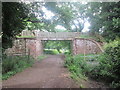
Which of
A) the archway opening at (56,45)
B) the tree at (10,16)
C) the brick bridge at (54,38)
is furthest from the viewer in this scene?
the archway opening at (56,45)

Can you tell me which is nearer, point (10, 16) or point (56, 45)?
point (10, 16)

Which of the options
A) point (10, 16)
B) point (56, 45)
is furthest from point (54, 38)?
point (56, 45)

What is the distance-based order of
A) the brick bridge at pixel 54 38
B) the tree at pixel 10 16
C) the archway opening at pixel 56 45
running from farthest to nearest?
the archway opening at pixel 56 45
the brick bridge at pixel 54 38
the tree at pixel 10 16

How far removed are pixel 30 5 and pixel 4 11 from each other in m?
2.08

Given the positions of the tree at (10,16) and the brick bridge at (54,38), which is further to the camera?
the brick bridge at (54,38)

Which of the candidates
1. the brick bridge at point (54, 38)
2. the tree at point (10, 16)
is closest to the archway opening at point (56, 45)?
the brick bridge at point (54, 38)

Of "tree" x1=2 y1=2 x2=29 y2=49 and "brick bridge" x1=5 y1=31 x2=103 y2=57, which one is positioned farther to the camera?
"brick bridge" x1=5 y1=31 x2=103 y2=57

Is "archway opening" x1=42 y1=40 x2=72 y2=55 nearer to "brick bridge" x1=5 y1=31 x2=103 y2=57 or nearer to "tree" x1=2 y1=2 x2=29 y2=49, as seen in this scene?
"brick bridge" x1=5 y1=31 x2=103 y2=57

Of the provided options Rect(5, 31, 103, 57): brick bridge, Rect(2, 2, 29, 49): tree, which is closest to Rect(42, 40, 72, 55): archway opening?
Rect(5, 31, 103, 57): brick bridge

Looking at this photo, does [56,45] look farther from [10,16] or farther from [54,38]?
[10,16]

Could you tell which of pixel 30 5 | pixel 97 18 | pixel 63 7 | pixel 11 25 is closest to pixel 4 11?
pixel 11 25

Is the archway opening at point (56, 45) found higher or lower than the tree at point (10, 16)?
lower

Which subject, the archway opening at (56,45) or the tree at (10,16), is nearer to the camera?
the tree at (10,16)

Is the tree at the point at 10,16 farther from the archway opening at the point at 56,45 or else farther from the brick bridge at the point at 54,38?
the archway opening at the point at 56,45
